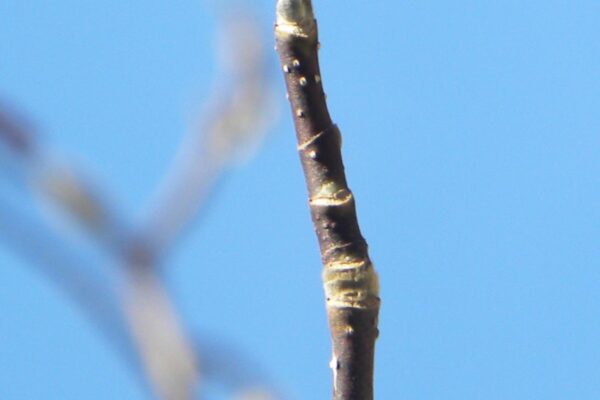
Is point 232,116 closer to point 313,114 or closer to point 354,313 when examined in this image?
point 313,114

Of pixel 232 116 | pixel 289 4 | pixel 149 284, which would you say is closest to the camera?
pixel 149 284

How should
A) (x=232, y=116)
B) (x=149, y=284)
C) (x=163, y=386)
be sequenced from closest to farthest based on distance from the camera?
(x=163, y=386)
(x=149, y=284)
(x=232, y=116)

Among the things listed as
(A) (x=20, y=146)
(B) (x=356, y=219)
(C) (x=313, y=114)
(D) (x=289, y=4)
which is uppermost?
(D) (x=289, y=4)

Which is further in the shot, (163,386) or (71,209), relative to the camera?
(71,209)

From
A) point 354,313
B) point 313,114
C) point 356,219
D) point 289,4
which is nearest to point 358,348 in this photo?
point 354,313

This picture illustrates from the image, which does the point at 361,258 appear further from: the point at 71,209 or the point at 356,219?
the point at 71,209

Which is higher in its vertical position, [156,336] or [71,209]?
[71,209]
